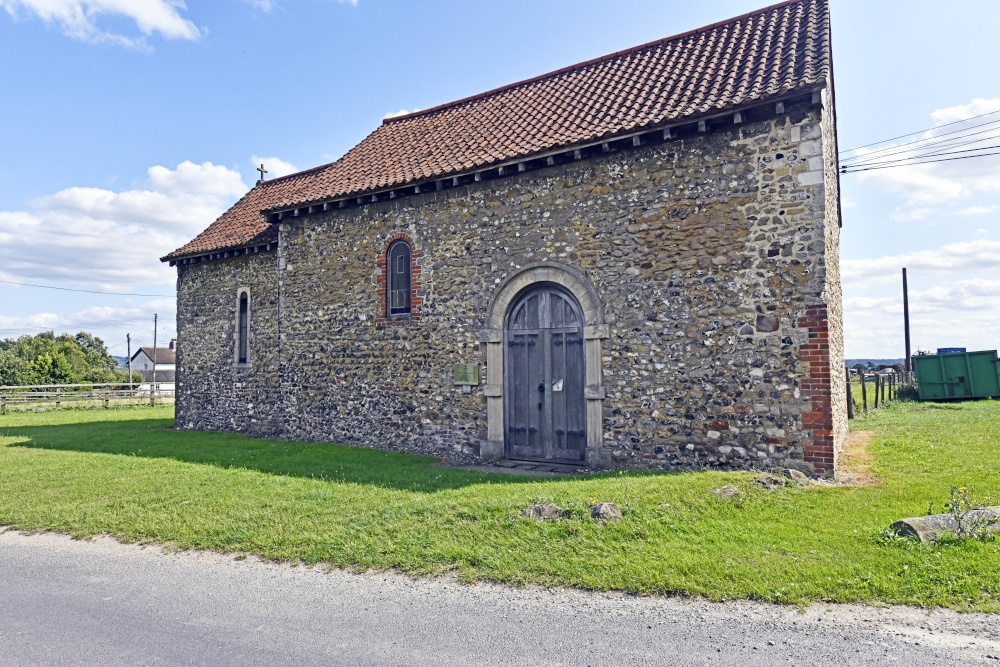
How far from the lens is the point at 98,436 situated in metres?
16.1

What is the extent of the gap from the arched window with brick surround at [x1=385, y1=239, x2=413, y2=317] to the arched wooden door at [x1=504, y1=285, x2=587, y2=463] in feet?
8.65

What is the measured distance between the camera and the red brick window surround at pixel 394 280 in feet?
41.4

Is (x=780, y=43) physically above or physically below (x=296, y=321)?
above

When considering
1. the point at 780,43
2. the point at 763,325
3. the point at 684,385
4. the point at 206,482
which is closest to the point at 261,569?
the point at 206,482

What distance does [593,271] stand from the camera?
10406 millimetres

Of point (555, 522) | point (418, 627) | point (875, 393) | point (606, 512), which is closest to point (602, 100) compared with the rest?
point (606, 512)

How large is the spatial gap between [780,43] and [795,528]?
8.23 m

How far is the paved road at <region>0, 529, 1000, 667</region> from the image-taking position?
394cm

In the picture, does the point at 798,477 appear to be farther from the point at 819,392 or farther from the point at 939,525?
the point at 939,525

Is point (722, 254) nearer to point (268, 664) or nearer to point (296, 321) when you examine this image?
point (268, 664)

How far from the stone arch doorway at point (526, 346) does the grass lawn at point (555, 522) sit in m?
1.31

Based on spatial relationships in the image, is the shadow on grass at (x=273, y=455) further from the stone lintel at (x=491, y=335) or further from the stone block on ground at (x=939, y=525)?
the stone block on ground at (x=939, y=525)

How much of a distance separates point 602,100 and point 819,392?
665 centimetres

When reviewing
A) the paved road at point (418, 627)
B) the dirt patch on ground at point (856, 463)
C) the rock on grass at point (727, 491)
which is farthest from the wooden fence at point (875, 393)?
the paved road at point (418, 627)
